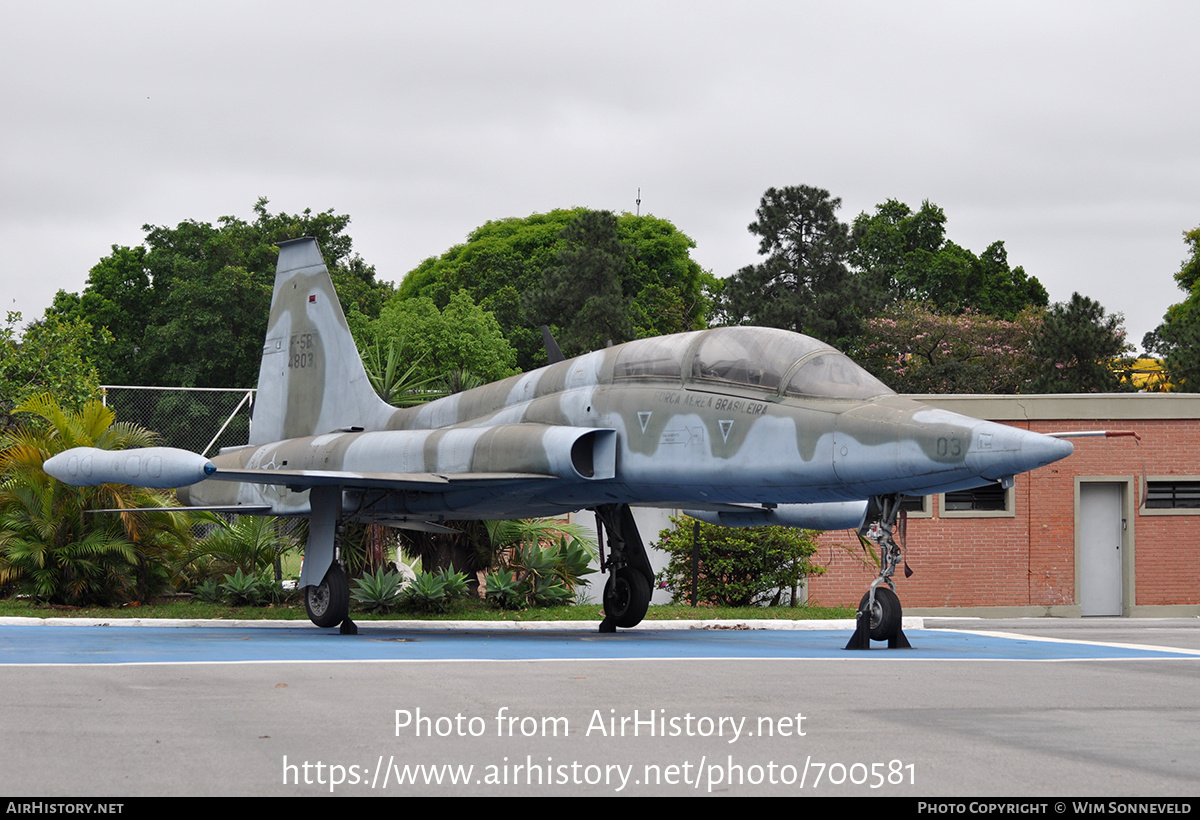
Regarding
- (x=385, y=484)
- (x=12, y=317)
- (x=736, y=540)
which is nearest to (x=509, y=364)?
(x=12, y=317)

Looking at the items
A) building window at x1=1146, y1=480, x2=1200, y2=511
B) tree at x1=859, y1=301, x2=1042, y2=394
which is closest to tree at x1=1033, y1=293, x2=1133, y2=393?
tree at x1=859, y1=301, x2=1042, y2=394

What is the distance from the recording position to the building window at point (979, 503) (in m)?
26.7

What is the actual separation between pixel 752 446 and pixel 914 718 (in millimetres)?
5808

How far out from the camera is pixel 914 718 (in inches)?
279

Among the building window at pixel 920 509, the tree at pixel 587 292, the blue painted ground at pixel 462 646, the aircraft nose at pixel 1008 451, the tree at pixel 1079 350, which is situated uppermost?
the tree at pixel 587 292

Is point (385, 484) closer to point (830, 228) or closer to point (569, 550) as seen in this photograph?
point (569, 550)

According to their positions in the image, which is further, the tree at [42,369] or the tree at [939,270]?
the tree at [939,270]

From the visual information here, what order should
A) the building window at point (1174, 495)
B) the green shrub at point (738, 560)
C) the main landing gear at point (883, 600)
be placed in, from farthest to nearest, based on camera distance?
the building window at point (1174, 495) < the green shrub at point (738, 560) < the main landing gear at point (883, 600)

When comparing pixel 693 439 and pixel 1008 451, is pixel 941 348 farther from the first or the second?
pixel 1008 451

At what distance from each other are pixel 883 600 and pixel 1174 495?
58.0ft

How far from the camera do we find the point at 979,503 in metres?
27.1

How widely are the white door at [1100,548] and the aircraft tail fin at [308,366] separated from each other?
16799 millimetres

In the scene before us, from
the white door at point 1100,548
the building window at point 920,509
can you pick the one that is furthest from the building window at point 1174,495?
the building window at point 920,509

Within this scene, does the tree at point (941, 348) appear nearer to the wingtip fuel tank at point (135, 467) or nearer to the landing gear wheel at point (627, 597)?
the landing gear wheel at point (627, 597)
